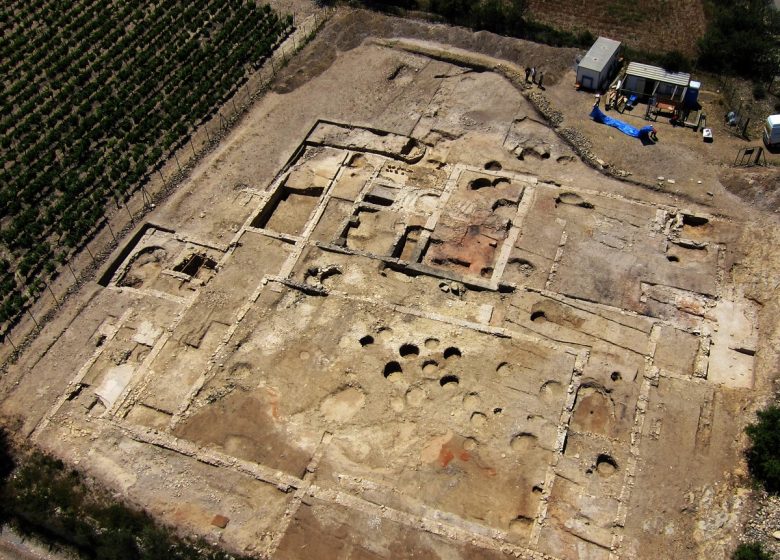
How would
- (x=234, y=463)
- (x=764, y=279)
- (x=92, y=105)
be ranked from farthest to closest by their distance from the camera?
1. (x=92, y=105)
2. (x=764, y=279)
3. (x=234, y=463)

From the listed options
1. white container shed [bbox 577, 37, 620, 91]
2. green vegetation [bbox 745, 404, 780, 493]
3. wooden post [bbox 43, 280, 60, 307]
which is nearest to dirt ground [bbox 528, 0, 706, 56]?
white container shed [bbox 577, 37, 620, 91]

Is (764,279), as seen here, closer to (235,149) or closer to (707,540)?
(707,540)

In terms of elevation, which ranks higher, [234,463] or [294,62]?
[294,62]

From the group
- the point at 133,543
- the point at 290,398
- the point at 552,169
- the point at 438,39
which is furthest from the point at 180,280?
the point at 438,39

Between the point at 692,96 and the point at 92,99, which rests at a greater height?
the point at 92,99

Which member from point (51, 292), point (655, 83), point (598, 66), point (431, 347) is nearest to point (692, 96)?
point (655, 83)

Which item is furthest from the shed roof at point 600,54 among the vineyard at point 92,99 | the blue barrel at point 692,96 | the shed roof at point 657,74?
the vineyard at point 92,99

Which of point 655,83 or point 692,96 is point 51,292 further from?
point 692,96
